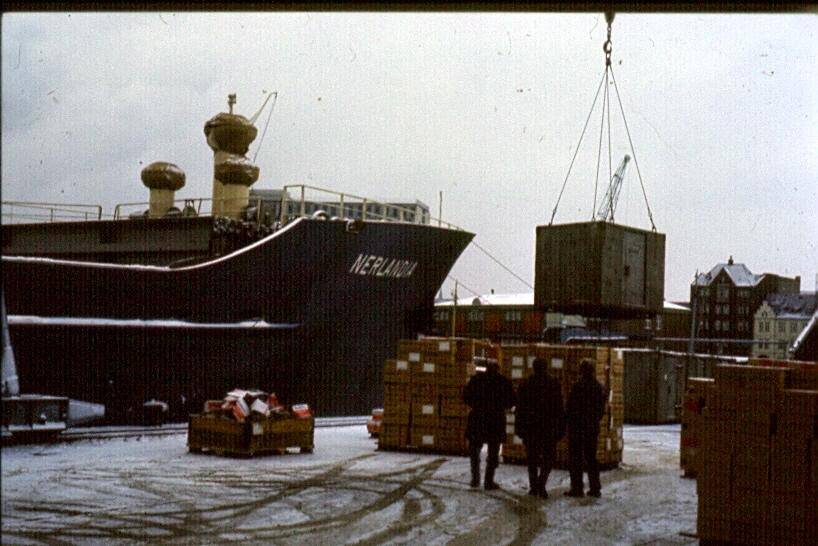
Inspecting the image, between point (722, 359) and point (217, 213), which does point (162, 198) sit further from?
point (722, 359)

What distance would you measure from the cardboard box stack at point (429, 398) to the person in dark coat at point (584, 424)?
12.6 ft

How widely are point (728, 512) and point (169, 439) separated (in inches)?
404

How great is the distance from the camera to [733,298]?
79375mm

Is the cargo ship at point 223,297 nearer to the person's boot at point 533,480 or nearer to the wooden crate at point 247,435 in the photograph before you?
the wooden crate at point 247,435

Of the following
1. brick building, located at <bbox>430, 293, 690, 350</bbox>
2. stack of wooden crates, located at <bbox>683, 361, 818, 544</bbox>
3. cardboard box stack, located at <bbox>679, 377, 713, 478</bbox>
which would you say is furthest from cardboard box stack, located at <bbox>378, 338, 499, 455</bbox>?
brick building, located at <bbox>430, 293, 690, 350</bbox>

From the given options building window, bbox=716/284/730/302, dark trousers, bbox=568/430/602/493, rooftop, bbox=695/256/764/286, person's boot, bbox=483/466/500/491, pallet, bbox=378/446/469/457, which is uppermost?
rooftop, bbox=695/256/764/286

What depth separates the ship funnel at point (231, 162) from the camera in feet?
75.8

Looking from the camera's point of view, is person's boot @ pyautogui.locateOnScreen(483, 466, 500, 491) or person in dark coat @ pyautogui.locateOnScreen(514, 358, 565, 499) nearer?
person in dark coat @ pyautogui.locateOnScreen(514, 358, 565, 499)

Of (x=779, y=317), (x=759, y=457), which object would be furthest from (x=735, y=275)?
(x=759, y=457)

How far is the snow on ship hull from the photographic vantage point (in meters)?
16.0

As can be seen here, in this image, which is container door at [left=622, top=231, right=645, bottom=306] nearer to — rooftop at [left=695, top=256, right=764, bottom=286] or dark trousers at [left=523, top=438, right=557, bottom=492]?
dark trousers at [left=523, top=438, right=557, bottom=492]

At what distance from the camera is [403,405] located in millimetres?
14430

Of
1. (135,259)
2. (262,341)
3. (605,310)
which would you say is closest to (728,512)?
(605,310)

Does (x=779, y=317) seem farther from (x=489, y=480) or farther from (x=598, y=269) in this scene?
(x=489, y=480)
